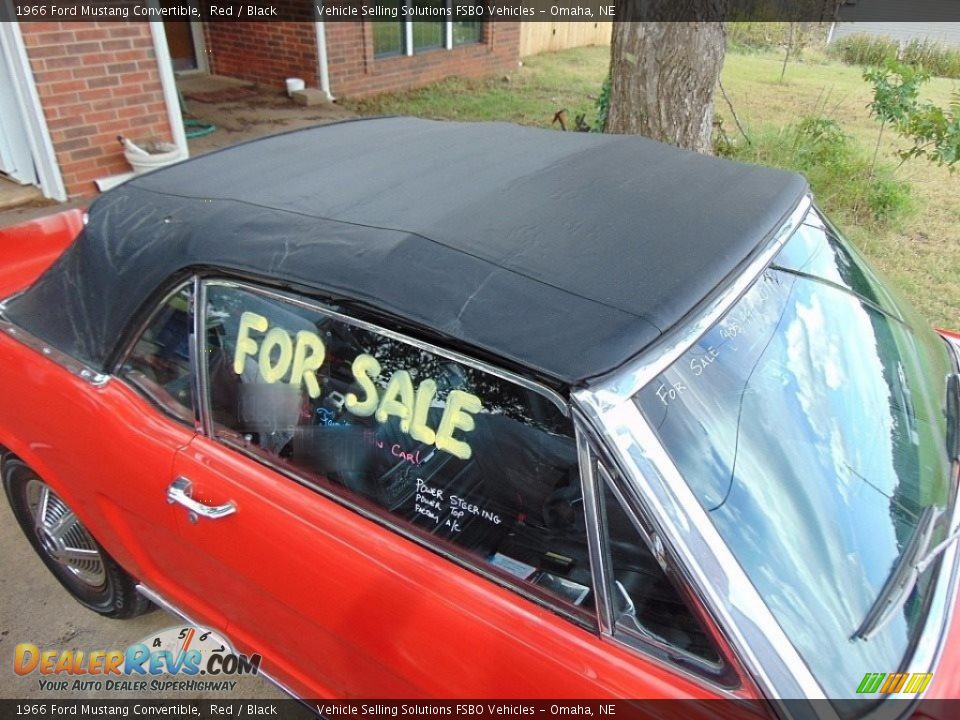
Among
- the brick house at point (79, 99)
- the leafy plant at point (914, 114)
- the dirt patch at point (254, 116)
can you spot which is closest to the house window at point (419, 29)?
the dirt patch at point (254, 116)

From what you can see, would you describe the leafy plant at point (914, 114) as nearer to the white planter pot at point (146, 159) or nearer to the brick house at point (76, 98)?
the white planter pot at point (146, 159)

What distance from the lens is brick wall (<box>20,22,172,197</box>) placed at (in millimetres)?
5395

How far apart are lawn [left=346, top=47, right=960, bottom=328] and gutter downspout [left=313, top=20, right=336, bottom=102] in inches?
18.1

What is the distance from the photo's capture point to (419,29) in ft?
34.9

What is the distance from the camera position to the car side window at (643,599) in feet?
4.28

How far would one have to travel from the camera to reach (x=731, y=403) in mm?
1493

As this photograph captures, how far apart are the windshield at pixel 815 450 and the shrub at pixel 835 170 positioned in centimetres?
458

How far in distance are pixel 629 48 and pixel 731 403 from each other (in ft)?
13.6

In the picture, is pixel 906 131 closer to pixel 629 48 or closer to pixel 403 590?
pixel 629 48

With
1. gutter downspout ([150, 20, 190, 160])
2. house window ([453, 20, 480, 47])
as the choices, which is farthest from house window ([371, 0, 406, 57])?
gutter downspout ([150, 20, 190, 160])

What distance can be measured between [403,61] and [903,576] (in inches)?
414

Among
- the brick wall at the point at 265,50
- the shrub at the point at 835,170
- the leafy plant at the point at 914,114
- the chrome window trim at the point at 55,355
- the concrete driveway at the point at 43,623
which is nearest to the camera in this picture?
the chrome window trim at the point at 55,355

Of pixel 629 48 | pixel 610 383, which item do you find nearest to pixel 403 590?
pixel 610 383
